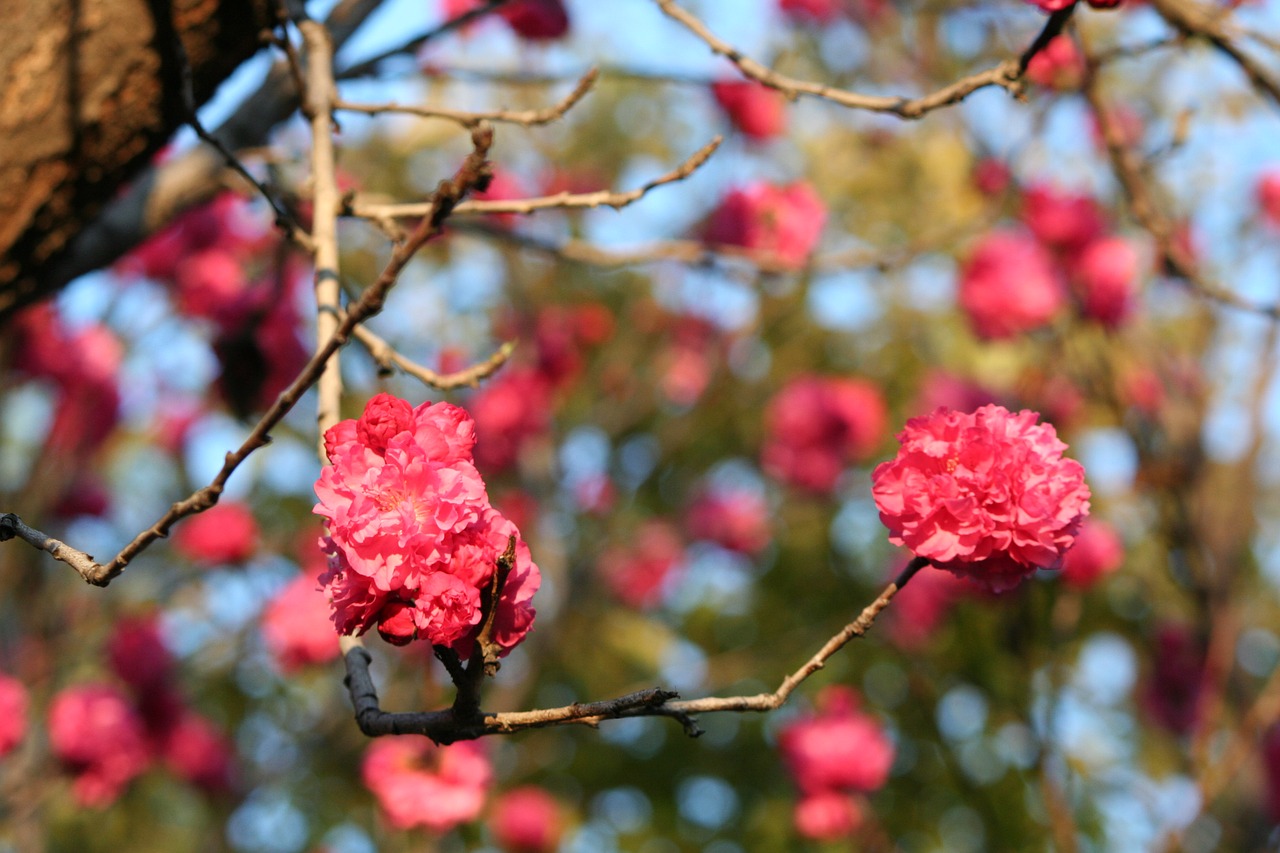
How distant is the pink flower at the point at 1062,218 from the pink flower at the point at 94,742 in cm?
385

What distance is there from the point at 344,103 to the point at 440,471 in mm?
926

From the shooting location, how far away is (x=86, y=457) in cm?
450

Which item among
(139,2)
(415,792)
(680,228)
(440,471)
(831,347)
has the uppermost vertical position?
(139,2)

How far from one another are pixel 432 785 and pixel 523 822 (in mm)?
1925

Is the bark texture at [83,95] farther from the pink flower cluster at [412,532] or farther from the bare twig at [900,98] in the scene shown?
the pink flower cluster at [412,532]

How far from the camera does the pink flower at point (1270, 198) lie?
456cm

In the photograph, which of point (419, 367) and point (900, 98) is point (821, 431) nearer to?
point (900, 98)

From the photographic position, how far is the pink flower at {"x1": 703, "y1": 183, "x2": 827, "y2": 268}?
3701 mm

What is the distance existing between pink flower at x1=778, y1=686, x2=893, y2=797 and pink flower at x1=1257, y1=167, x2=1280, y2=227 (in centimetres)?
287

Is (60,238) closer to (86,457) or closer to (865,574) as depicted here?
(86,457)

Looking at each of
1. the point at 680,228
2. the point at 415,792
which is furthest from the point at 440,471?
the point at 680,228

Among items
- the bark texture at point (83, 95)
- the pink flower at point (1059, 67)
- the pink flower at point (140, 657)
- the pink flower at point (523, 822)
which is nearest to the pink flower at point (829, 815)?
the pink flower at point (523, 822)

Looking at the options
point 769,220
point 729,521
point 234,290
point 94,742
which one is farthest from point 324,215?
point 729,521

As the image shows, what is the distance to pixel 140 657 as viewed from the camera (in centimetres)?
404
